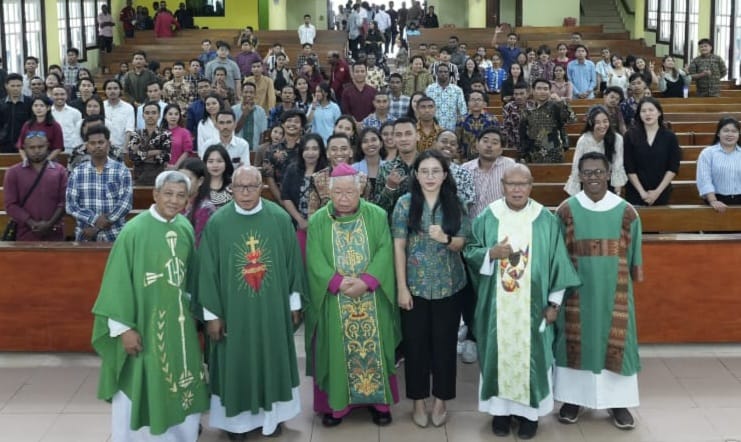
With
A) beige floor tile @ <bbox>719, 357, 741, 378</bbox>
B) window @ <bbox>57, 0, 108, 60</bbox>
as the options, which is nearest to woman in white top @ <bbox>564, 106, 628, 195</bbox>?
beige floor tile @ <bbox>719, 357, 741, 378</bbox>

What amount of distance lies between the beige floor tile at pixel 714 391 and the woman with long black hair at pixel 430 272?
142cm

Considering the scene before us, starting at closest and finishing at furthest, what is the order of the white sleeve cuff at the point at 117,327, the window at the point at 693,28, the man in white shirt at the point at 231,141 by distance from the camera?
1. the white sleeve cuff at the point at 117,327
2. the man in white shirt at the point at 231,141
3. the window at the point at 693,28

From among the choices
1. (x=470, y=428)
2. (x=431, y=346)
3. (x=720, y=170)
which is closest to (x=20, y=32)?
(x=720, y=170)

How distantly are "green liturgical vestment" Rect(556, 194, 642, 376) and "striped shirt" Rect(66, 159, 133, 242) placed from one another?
2.83 m

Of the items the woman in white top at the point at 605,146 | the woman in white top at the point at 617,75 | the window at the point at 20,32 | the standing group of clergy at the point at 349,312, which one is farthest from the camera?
the window at the point at 20,32

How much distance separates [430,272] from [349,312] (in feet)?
1.50

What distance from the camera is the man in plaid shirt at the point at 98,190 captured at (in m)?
6.19

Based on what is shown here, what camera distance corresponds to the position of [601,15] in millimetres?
24703

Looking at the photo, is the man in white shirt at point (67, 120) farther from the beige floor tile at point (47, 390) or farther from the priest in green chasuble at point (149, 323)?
the priest in green chasuble at point (149, 323)

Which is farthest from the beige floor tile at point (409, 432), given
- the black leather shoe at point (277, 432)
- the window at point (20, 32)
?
the window at point (20, 32)

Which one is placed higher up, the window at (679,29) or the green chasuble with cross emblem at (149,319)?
the window at (679,29)

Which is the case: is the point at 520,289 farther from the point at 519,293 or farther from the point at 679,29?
the point at 679,29

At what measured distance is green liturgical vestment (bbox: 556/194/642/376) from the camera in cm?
497

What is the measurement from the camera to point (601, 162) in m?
4.96
